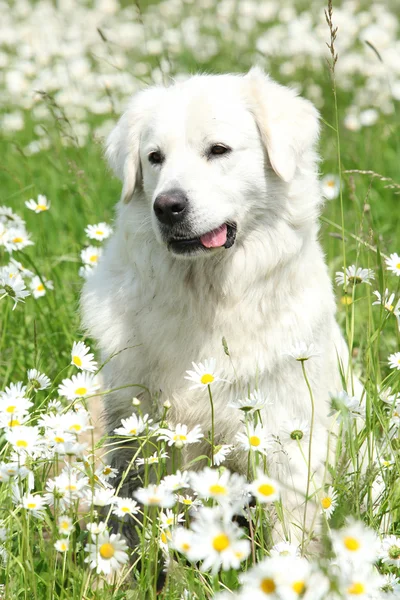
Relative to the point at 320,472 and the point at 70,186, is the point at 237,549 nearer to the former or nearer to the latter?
the point at 320,472

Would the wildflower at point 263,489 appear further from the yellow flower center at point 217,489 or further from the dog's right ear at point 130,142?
the dog's right ear at point 130,142

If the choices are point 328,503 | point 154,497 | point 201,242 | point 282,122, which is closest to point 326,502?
point 328,503

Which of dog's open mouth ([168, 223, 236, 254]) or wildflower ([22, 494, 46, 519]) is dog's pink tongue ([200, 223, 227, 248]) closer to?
dog's open mouth ([168, 223, 236, 254])

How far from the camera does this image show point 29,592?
6.87 ft

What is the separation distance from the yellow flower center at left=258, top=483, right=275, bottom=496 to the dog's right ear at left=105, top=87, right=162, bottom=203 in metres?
1.62

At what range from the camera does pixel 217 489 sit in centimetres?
153

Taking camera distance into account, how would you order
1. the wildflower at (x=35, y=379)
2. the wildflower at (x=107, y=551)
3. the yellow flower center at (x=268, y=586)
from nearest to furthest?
the yellow flower center at (x=268, y=586)
the wildflower at (x=107, y=551)
the wildflower at (x=35, y=379)

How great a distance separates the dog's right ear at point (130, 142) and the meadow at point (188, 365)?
18.0 inches

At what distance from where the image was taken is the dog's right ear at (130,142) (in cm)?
300

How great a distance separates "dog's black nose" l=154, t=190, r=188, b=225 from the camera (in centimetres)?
257

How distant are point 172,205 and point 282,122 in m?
0.57

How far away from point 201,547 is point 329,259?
122 inches

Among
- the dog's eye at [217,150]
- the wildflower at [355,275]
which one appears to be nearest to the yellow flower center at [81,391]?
the wildflower at [355,275]

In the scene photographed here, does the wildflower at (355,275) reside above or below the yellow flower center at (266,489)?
above
